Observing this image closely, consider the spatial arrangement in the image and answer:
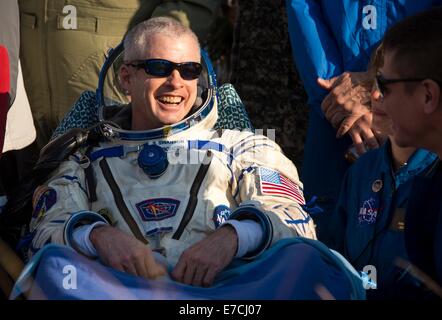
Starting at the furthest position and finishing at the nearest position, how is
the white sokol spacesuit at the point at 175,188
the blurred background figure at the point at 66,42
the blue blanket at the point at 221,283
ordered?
the blurred background figure at the point at 66,42
the white sokol spacesuit at the point at 175,188
the blue blanket at the point at 221,283

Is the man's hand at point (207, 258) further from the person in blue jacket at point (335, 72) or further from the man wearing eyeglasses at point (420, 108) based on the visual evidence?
the person in blue jacket at point (335, 72)

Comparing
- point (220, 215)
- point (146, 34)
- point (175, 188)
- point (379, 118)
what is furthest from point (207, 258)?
point (146, 34)

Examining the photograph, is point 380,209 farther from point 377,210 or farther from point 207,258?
point 207,258

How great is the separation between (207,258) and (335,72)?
4.75 feet

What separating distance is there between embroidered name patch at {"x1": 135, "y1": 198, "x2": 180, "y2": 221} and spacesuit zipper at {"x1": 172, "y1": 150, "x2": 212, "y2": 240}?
0.05 m

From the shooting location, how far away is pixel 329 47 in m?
4.62

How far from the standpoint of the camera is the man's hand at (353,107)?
4383mm

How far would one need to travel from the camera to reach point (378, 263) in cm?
375

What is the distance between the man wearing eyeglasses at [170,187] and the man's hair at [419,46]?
77 cm

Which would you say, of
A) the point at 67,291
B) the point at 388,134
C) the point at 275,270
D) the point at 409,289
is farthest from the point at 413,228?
the point at 67,291

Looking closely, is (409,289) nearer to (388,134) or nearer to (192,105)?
(388,134)

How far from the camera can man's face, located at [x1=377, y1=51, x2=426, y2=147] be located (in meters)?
3.50

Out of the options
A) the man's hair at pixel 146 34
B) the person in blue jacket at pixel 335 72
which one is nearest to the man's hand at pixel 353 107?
the person in blue jacket at pixel 335 72

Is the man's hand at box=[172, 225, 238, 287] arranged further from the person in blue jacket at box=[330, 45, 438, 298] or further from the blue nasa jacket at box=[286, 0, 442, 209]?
the blue nasa jacket at box=[286, 0, 442, 209]
